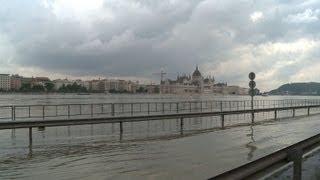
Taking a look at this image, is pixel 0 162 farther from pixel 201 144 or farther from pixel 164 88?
pixel 164 88

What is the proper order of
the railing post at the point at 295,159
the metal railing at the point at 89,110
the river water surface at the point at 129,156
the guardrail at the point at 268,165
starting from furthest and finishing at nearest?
the metal railing at the point at 89,110, the river water surface at the point at 129,156, the railing post at the point at 295,159, the guardrail at the point at 268,165

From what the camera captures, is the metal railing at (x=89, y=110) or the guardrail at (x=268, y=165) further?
the metal railing at (x=89, y=110)

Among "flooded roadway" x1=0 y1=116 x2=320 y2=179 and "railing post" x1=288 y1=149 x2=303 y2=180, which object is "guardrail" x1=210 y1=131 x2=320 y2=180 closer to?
"railing post" x1=288 y1=149 x2=303 y2=180

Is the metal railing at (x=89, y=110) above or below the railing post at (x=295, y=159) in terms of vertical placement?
below

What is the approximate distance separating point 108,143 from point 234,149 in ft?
18.0

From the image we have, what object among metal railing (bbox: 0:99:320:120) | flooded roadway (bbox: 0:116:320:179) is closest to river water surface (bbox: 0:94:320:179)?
flooded roadway (bbox: 0:116:320:179)


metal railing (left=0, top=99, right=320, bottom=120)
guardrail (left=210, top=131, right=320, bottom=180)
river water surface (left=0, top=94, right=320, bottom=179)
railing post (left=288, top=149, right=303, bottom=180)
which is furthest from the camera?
metal railing (left=0, top=99, right=320, bottom=120)

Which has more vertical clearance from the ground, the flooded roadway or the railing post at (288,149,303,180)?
the railing post at (288,149,303,180)

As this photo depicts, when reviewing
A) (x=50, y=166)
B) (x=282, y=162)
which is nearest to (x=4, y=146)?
(x=50, y=166)

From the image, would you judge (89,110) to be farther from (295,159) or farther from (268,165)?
(268,165)

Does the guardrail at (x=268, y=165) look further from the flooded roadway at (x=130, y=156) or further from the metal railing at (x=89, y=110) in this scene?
the metal railing at (x=89, y=110)

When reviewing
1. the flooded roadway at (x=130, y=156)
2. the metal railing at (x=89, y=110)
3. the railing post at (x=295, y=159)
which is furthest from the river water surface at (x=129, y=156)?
the metal railing at (x=89, y=110)

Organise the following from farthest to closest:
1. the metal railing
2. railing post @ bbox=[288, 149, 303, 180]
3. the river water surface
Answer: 1. the metal railing
2. the river water surface
3. railing post @ bbox=[288, 149, 303, 180]

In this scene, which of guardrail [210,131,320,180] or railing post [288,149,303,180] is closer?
guardrail [210,131,320,180]
